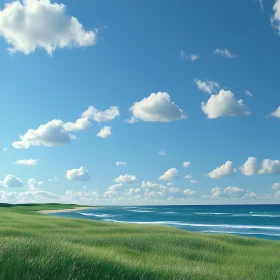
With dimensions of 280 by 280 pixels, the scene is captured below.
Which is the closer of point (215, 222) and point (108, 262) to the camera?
point (108, 262)

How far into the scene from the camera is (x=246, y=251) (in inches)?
871

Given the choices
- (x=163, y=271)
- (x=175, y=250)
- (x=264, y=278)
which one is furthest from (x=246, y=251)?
(x=163, y=271)

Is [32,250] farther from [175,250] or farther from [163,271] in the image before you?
[175,250]

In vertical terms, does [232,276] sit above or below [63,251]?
below

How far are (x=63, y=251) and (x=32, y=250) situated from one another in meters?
0.89

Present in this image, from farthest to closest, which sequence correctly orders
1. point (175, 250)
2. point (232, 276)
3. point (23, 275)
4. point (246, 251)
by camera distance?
point (246, 251) < point (175, 250) < point (232, 276) < point (23, 275)

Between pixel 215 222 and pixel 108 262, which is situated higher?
pixel 108 262

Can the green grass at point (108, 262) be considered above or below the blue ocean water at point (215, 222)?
above

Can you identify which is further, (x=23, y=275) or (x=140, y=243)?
(x=140, y=243)

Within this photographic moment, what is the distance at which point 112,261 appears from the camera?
427 inches

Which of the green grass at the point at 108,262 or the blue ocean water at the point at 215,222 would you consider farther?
the blue ocean water at the point at 215,222

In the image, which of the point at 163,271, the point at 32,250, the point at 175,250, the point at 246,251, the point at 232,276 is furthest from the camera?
the point at 246,251

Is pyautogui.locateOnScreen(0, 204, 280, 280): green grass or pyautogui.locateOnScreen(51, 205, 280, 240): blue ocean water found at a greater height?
pyautogui.locateOnScreen(0, 204, 280, 280): green grass

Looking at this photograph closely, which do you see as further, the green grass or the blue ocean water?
the blue ocean water
